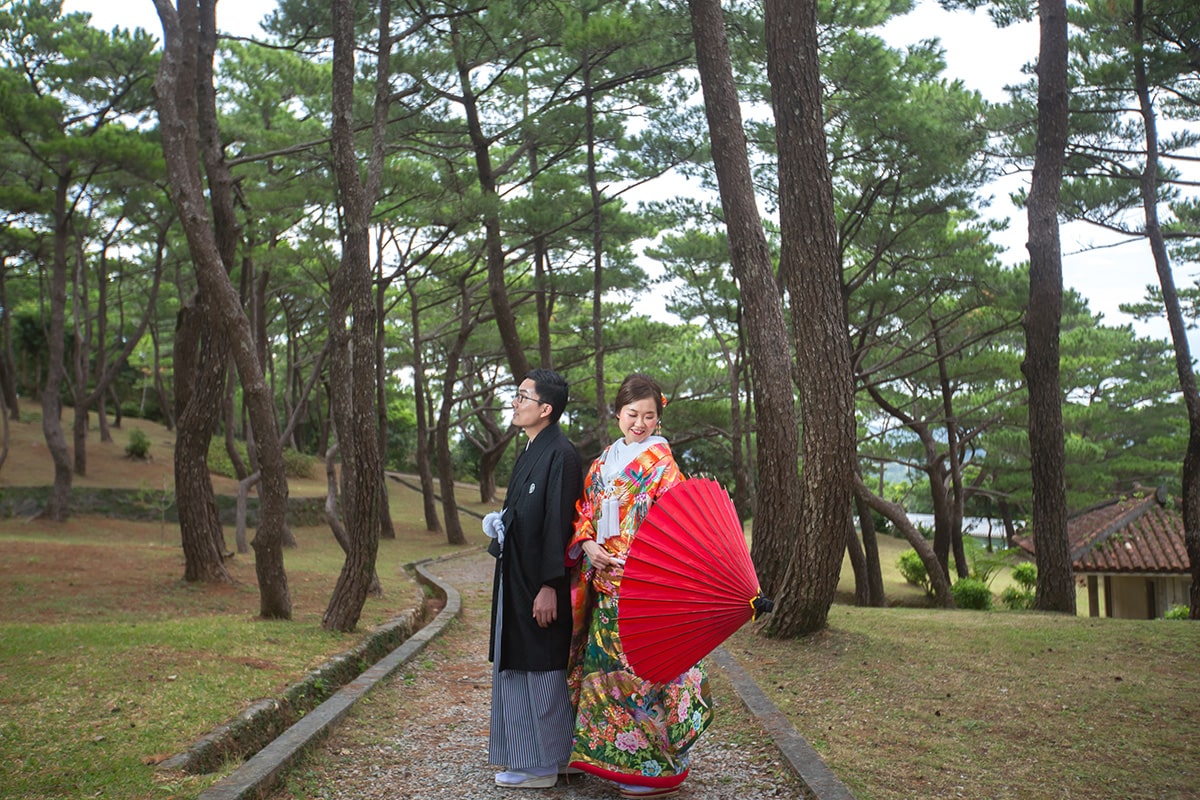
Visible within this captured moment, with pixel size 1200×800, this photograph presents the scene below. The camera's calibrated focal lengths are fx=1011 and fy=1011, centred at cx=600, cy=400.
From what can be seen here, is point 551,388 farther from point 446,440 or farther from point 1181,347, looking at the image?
point 446,440

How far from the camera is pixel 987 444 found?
2123 cm

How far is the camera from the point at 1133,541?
18047mm

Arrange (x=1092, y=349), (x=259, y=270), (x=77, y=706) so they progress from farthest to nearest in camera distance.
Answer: (x=1092, y=349) < (x=259, y=270) < (x=77, y=706)

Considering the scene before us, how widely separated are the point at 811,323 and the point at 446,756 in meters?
4.02

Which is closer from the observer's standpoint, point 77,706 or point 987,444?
point 77,706

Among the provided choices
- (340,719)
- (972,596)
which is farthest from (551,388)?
(972,596)

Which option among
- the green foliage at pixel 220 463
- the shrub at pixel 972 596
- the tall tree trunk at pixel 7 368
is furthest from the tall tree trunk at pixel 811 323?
the tall tree trunk at pixel 7 368

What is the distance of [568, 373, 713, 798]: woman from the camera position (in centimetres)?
394

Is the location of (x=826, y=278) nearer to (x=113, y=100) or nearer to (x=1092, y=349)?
(x=113, y=100)

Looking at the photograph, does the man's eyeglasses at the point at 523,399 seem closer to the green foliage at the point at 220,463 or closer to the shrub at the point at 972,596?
the shrub at the point at 972,596

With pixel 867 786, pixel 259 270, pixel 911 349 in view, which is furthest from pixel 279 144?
pixel 867 786

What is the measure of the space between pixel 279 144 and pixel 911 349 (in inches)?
437

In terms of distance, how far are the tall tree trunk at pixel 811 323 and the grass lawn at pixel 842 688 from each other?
1.45 feet

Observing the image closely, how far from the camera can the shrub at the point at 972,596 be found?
1558cm
